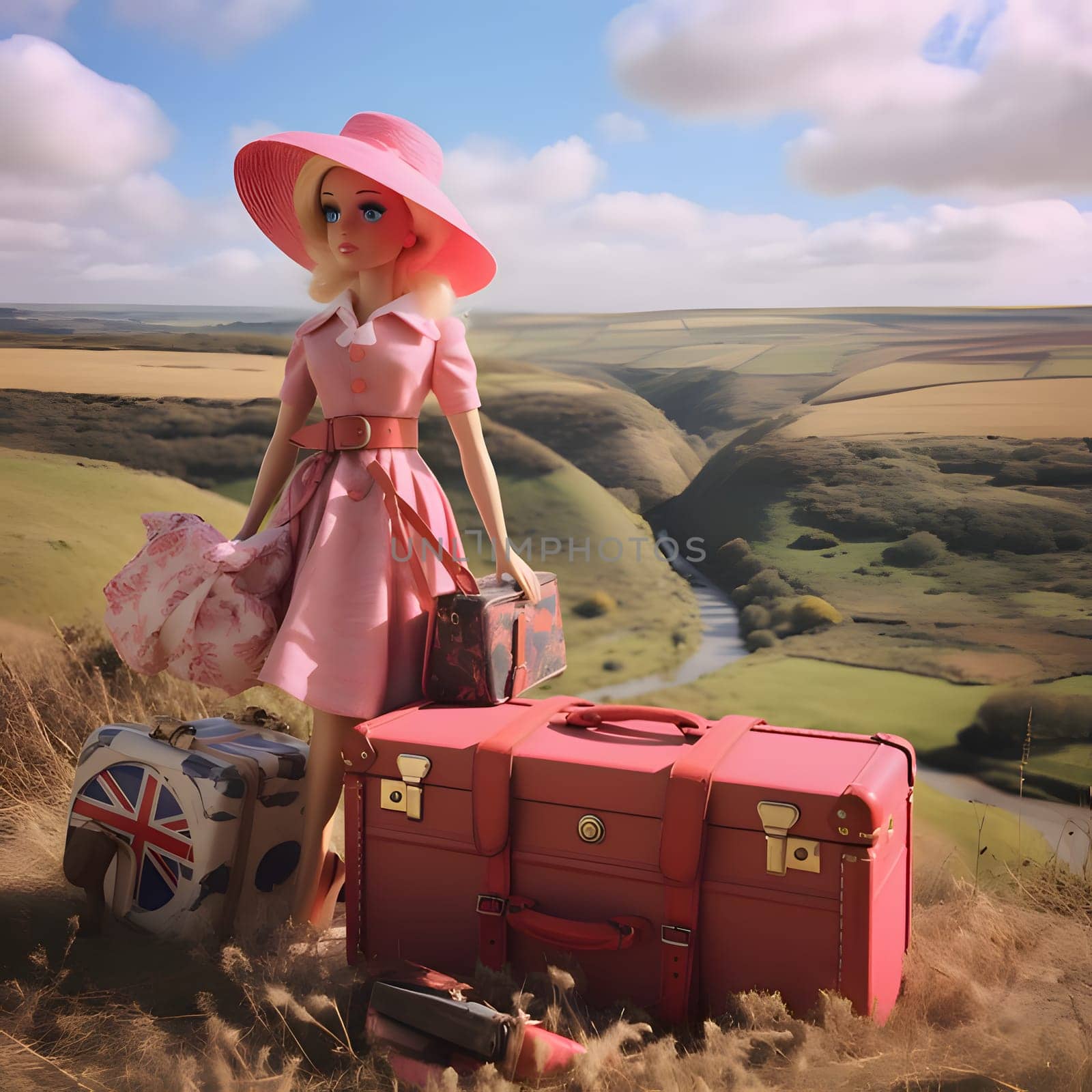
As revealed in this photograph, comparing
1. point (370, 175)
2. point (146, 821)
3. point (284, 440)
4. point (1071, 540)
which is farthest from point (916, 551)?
point (146, 821)

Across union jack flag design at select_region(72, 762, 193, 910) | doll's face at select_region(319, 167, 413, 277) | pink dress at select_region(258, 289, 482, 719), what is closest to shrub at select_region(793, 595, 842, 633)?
pink dress at select_region(258, 289, 482, 719)

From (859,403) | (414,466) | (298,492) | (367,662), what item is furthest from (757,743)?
(859,403)

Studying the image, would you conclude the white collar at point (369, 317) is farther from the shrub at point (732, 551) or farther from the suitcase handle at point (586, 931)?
the shrub at point (732, 551)

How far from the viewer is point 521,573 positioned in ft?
9.54

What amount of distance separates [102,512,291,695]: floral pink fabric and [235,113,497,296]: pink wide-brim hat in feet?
3.19

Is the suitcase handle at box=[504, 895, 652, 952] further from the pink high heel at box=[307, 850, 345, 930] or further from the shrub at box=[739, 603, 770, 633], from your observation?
the shrub at box=[739, 603, 770, 633]

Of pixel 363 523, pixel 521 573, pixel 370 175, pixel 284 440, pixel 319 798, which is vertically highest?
pixel 370 175

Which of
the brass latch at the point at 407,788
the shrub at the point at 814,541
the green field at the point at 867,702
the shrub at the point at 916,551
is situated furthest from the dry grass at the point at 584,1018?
the shrub at the point at 814,541

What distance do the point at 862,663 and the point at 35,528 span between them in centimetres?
467

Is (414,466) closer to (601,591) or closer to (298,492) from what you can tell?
(298,492)

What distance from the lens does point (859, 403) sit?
5586 mm

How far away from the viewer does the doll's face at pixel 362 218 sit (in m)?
2.83

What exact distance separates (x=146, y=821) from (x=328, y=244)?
1795 mm

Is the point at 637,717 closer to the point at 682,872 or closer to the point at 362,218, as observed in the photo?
the point at 682,872
